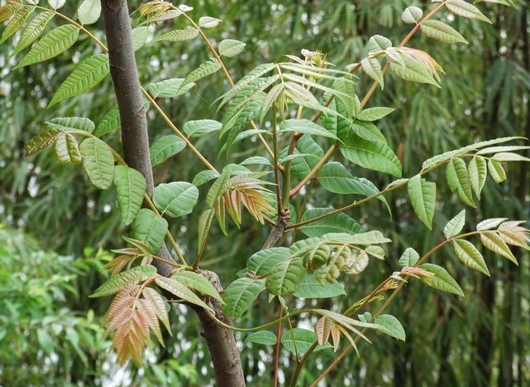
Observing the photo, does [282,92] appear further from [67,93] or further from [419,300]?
[419,300]

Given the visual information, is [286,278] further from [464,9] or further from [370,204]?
[370,204]

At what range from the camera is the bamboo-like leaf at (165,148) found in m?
0.50

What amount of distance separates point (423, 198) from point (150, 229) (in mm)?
184

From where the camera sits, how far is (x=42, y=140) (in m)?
0.42

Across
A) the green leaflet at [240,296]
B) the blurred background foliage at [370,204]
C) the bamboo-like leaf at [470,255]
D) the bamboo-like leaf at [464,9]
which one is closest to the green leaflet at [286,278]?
the green leaflet at [240,296]

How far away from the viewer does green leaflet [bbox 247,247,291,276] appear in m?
0.42

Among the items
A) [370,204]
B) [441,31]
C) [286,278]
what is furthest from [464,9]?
[370,204]

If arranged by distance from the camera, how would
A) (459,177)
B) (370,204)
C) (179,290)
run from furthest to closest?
(370,204)
(459,177)
(179,290)

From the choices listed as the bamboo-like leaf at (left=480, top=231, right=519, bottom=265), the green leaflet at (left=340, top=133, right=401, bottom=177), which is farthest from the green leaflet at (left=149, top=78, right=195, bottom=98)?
the bamboo-like leaf at (left=480, top=231, right=519, bottom=265)

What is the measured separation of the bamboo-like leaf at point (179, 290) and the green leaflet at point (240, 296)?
0.04 m

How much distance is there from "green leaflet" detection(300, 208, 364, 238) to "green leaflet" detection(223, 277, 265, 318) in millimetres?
100

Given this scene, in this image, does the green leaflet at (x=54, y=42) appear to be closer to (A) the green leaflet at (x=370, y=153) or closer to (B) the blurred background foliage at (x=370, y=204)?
(A) the green leaflet at (x=370, y=153)

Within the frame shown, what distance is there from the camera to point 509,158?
17.8 inches

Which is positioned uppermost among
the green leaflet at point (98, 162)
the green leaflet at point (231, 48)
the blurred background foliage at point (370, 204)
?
the green leaflet at point (231, 48)
